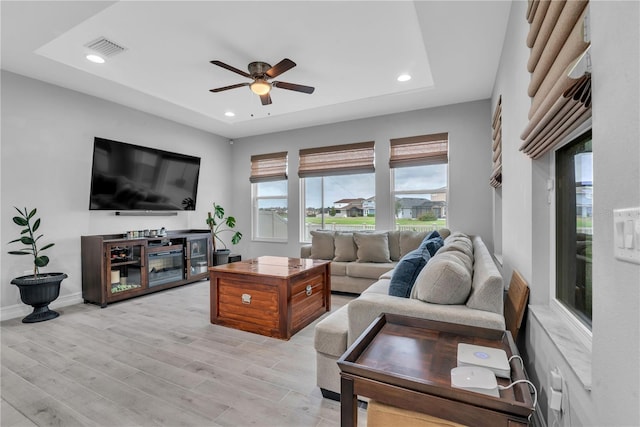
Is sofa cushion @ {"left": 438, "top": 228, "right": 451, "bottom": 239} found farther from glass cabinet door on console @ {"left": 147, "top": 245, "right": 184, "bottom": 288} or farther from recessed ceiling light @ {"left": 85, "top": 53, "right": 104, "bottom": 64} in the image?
recessed ceiling light @ {"left": 85, "top": 53, "right": 104, "bottom": 64}

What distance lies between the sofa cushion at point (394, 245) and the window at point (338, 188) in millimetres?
574

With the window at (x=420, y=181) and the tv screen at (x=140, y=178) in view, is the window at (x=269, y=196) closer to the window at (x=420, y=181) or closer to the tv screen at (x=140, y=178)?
the tv screen at (x=140, y=178)

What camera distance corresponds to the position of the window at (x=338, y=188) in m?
5.27

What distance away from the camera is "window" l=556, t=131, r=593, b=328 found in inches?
49.8

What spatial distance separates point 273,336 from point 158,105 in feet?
12.6

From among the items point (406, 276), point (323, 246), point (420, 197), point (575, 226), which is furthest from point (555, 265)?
point (323, 246)

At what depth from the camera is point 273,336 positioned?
290cm

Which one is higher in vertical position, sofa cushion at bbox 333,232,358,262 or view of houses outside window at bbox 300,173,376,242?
view of houses outside window at bbox 300,173,376,242

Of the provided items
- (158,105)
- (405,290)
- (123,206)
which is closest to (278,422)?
(405,290)

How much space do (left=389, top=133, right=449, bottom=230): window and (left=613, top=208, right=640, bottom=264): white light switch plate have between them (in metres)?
4.15

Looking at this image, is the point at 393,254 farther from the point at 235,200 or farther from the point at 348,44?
the point at 235,200

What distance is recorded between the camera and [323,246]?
4902 millimetres

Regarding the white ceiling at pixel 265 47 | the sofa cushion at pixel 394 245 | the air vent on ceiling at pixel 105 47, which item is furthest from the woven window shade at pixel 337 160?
the air vent on ceiling at pixel 105 47

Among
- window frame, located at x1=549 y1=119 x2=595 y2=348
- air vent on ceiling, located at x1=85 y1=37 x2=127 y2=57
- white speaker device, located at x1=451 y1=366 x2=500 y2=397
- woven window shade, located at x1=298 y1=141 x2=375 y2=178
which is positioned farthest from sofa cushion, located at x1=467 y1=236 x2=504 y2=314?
air vent on ceiling, located at x1=85 y1=37 x2=127 y2=57
